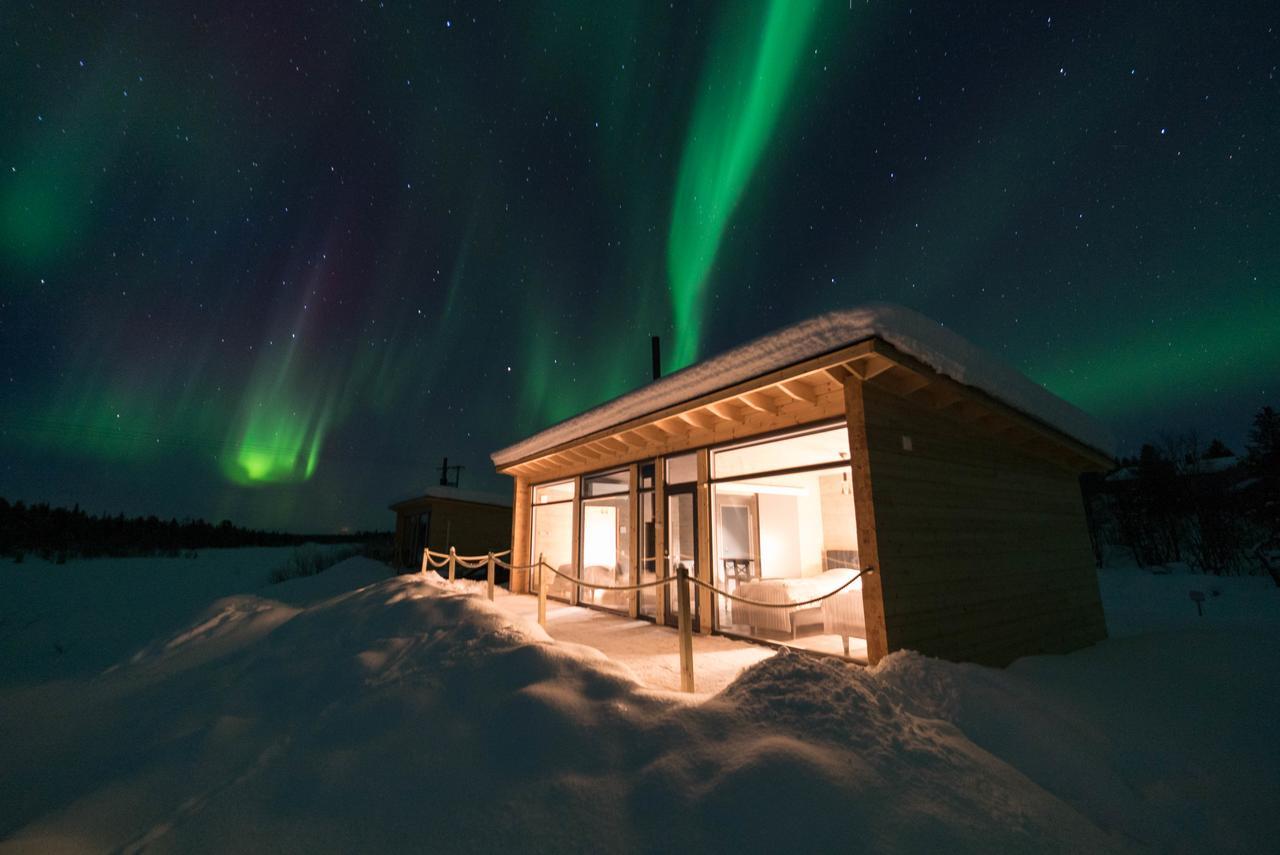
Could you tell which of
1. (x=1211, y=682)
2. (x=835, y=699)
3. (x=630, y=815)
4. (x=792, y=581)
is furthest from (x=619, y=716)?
(x=1211, y=682)

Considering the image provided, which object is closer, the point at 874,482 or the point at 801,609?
the point at 874,482

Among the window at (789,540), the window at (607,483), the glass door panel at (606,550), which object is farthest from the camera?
the glass door panel at (606,550)

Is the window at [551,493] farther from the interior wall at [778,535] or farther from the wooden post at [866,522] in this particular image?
the wooden post at [866,522]

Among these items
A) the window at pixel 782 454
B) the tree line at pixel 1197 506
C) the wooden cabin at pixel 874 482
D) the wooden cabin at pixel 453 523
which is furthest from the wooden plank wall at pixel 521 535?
the tree line at pixel 1197 506

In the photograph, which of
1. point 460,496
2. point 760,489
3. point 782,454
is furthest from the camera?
point 460,496

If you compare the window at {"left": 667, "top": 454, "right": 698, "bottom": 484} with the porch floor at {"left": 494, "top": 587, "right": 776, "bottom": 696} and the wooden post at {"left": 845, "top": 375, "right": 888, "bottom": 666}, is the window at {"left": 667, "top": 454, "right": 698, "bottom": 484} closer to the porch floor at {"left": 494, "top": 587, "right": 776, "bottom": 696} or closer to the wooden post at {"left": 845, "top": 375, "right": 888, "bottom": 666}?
the porch floor at {"left": 494, "top": 587, "right": 776, "bottom": 696}

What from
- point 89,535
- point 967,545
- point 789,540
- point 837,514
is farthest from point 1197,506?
point 89,535

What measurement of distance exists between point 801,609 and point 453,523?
50.9 feet

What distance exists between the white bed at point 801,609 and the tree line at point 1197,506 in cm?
1762

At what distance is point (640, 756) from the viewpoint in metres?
2.96

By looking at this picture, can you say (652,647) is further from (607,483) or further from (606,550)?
(606,550)

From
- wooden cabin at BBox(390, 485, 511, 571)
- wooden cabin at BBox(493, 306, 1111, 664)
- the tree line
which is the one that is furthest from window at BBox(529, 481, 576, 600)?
the tree line

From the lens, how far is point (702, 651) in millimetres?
6230

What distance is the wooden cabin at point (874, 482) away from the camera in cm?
510
